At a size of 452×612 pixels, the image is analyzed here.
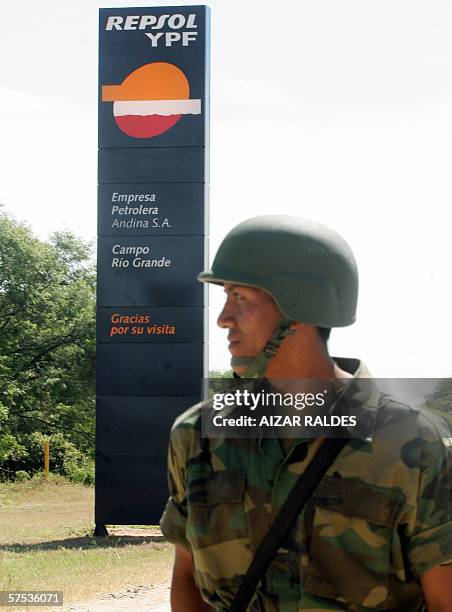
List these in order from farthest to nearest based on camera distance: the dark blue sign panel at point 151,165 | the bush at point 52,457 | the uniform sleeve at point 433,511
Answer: the bush at point 52,457 < the dark blue sign panel at point 151,165 < the uniform sleeve at point 433,511

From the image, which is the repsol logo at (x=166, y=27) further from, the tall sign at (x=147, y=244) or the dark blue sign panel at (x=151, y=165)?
the dark blue sign panel at (x=151, y=165)

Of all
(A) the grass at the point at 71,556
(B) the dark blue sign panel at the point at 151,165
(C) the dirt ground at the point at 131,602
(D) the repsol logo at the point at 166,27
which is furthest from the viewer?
(D) the repsol logo at the point at 166,27

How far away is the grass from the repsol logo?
6.17 meters

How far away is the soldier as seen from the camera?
2271mm

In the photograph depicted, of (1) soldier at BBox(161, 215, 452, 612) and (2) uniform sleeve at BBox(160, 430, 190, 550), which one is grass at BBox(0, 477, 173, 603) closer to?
(2) uniform sleeve at BBox(160, 430, 190, 550)

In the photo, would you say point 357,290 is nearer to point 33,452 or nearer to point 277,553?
point 277,553

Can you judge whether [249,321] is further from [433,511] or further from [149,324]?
[149,324]

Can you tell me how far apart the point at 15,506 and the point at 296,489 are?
20772mm

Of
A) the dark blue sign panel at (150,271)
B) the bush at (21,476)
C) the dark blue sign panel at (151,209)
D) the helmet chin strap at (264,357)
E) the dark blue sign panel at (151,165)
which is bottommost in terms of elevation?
the bush at (21,476)

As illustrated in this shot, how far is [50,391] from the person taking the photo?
34.7 m

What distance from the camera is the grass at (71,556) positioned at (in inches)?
355

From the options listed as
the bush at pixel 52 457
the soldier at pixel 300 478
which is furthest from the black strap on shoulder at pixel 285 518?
the bush at pixel 52 457

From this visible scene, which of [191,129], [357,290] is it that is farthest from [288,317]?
[191,129]

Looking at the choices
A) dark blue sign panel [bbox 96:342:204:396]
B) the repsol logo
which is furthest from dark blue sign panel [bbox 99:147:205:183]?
dark blue sign panel [bbox 96:342:204:396]
